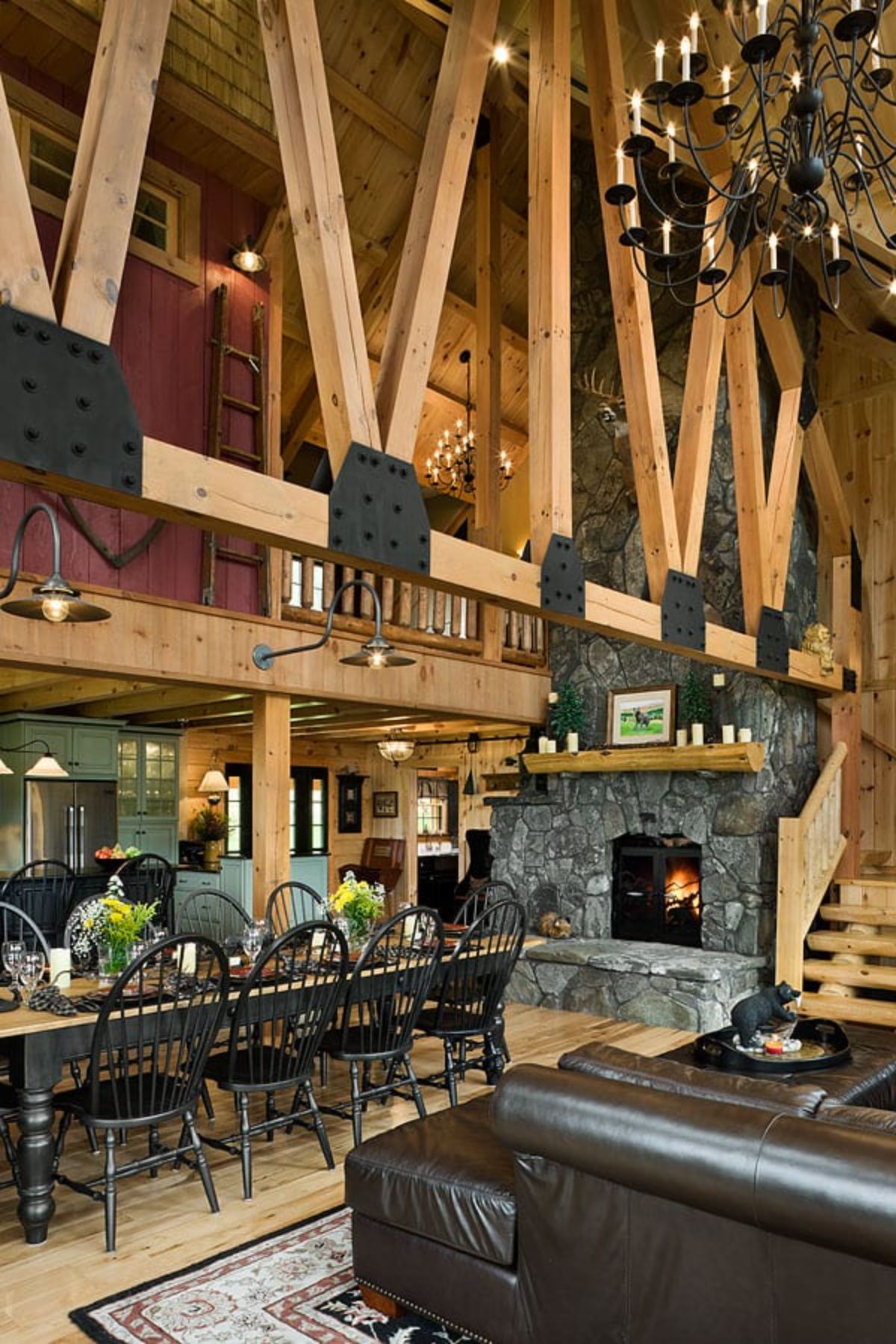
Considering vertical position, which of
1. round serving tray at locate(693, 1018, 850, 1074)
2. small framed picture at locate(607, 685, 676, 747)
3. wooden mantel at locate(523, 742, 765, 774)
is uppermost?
small framed picture at locate(607, 685, 676, 747)

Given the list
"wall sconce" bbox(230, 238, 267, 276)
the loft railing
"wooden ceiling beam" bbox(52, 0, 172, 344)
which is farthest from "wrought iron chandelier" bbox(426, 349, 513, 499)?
"wooden ceiling beam" bbox(52, 0, 172, 344)

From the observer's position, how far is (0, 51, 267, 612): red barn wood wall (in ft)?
18.6

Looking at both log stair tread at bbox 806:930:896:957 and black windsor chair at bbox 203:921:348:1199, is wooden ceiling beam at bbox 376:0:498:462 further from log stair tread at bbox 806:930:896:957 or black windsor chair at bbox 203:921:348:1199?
log stair tread at bbox 806:930:896:957

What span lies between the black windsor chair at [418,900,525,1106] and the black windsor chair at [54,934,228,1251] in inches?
53.7

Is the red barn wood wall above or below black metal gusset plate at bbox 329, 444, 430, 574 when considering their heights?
above

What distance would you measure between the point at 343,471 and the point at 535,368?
1419 millimetres

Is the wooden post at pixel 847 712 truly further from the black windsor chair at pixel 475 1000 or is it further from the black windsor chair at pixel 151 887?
the black windsor chair at pixel 151 887

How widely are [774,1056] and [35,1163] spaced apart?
292cm

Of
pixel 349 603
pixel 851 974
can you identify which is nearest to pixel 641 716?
pixel 851 974

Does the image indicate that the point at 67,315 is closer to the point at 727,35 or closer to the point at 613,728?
the point at 727,35

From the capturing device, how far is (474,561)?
410 cm

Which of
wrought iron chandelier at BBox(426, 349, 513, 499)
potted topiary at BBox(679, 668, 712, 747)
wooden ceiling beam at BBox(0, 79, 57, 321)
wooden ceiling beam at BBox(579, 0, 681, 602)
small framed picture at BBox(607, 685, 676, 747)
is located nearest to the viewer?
wooden ceiling beam at BBox(0, 79, 57, 321)

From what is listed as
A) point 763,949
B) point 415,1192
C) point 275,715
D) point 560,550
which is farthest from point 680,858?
point 415,1192

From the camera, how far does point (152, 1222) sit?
3.84 m
